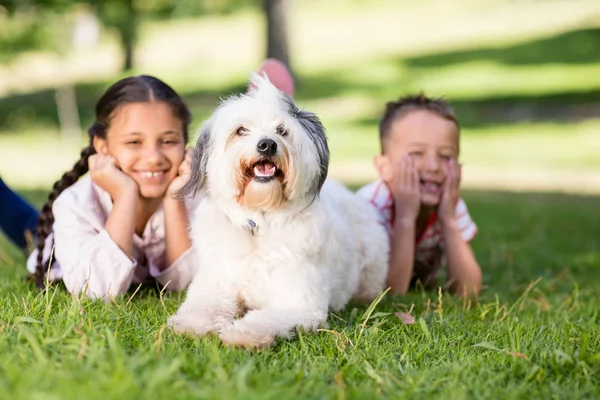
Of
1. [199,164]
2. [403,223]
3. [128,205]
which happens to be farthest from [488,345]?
[128,205]

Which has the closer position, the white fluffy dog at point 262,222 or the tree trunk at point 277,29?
the white fluffy dog at point 262,222

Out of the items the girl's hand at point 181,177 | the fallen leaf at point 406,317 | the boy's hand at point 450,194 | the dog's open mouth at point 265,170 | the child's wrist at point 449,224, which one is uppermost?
the dog's open mouth at point 265,170

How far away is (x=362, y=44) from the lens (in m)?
34.2

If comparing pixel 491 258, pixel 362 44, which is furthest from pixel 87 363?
pixel 362 44

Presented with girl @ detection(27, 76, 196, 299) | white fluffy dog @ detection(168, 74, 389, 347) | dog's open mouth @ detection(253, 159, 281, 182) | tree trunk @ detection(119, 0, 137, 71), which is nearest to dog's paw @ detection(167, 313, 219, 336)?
white fluffy dog @ detection(168, 74, 389, 347)

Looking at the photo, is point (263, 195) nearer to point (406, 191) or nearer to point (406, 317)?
point (406, 317)

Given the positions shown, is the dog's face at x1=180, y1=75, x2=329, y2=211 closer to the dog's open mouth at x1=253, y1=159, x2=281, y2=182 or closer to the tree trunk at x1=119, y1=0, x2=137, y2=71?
the dog's open mouth at x1=253, y1=159, x2=281, y2=182

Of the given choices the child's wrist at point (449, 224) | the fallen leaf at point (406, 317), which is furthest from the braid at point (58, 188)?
the child's wrist at point (449, 224)

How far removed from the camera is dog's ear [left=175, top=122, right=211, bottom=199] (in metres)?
4.00

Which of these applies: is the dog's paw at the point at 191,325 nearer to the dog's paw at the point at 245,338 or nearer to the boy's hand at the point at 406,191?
the dog's paw at the point at 245,338

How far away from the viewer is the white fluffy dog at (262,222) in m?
3.81

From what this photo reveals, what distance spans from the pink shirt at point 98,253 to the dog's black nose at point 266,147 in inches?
43.1

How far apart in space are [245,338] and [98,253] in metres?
1.53

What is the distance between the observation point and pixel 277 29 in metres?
20.5
